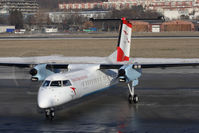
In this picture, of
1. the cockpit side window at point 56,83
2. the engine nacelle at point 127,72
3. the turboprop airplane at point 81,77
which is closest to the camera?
the turboprop airplane at point 81,77

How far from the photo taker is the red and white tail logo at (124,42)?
27.8m

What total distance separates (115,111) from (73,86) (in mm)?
3097

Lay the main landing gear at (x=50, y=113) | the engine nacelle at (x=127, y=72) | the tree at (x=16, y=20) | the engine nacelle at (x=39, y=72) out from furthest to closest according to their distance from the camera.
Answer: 1. the tree at (x=16, y=20)
2. the engine nacelle at (x=39, y=72)
3. the engine nacelle at (x=127, y=72)
4. the main landing gear at (x=50, y=113)

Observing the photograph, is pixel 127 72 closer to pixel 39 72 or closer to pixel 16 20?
pixel 39 72

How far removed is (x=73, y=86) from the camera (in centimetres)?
2172

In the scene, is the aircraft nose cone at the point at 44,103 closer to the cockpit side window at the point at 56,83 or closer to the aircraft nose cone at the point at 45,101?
the aircraft nose cone at the point at 45,101

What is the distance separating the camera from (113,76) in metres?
26.7

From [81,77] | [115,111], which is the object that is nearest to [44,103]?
[81,77]

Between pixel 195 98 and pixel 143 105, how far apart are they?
4.28 m

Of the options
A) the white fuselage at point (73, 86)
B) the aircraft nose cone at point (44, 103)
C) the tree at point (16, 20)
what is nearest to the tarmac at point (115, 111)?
the aircraft nose cone at point (44, 103)

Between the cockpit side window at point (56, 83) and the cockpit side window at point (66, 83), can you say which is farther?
the cockpit side window at point (66, 83)

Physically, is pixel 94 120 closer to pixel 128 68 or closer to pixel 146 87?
pixel 128 68

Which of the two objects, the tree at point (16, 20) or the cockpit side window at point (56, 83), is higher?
the tree at point (16, 20)

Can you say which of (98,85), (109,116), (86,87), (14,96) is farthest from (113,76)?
(14,96)
